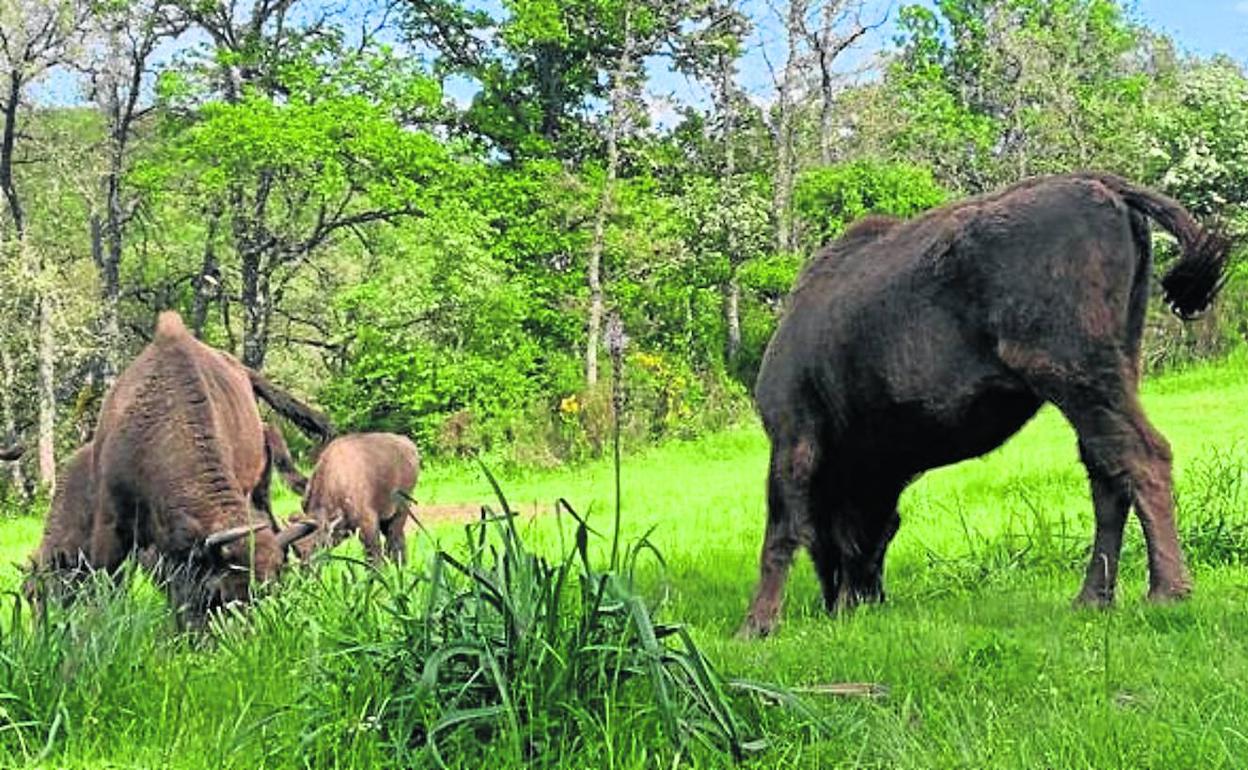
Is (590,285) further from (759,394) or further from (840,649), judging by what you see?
(840,649)

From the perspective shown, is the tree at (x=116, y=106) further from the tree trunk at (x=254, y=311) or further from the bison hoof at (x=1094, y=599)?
the bison hoof at (x=1094, y=599)

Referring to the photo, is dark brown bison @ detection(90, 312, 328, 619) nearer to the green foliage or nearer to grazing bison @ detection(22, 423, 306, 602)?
grazing bison @ detection(22, 423, 306, 602)

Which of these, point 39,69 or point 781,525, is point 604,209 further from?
point 781,525

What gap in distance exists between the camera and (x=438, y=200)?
34.3m

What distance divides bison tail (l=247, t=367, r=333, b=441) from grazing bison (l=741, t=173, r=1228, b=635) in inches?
161

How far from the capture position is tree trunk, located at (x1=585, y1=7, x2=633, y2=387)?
34.3m

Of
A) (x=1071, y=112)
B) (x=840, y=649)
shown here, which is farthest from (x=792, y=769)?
(x=1071, y=112)

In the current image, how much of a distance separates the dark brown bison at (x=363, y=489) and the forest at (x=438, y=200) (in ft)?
38.6

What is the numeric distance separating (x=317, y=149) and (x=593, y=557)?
24163mm

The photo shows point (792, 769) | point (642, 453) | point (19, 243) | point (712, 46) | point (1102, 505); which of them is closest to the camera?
point (792, 769)

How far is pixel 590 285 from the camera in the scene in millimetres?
35312

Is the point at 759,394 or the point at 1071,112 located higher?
the point at 1071,112

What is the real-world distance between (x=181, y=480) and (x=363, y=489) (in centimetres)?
569

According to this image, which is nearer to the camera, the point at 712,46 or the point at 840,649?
the point at 840,649
